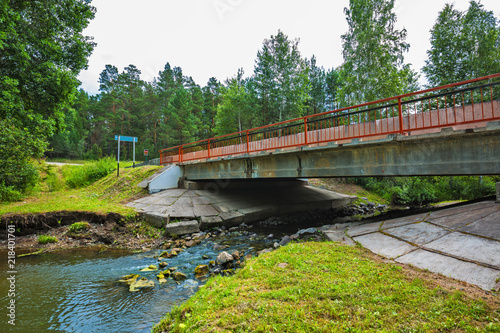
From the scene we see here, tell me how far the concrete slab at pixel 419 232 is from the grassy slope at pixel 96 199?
11.1 m

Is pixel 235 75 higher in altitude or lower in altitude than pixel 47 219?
higher

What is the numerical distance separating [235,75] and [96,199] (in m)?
26.8

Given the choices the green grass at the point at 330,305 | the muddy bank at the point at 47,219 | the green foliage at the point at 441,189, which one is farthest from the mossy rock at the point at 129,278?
the green foliage at the point at 441,189

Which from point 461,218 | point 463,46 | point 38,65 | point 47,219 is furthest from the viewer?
point 463,46

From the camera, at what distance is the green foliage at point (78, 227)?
9.43m

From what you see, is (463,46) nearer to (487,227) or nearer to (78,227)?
(487,227)

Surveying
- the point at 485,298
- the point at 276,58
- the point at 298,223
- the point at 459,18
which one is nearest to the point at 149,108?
the point at 276,58

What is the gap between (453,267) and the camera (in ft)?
14.3

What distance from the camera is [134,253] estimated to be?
26.9ft

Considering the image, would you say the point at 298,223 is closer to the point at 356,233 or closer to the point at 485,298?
the point at 356,233

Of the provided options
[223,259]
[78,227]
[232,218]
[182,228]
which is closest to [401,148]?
[223,259]

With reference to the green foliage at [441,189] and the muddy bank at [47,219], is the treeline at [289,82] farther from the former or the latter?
the green foliage at [441,189]

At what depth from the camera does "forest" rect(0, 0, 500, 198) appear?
10430mm

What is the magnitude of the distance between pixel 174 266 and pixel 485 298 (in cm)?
699
